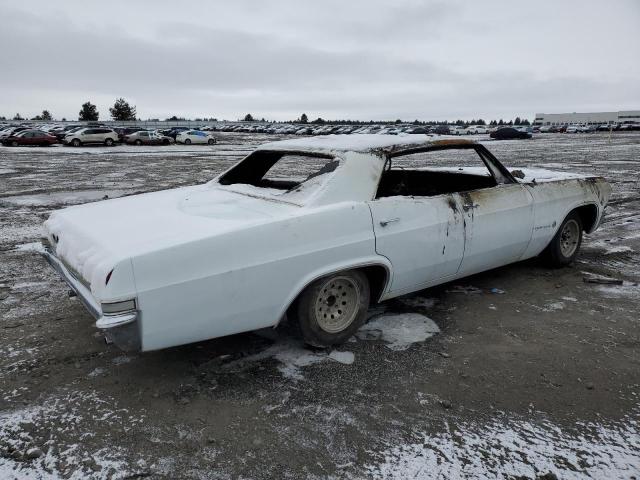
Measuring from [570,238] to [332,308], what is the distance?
3128mm

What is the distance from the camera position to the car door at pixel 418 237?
3.48 m

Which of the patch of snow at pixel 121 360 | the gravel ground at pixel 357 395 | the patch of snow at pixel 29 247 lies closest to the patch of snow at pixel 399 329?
the gravel ground at pixel 357 395

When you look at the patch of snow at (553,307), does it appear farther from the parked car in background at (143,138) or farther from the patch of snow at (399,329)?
the parked car in background at (143,138)

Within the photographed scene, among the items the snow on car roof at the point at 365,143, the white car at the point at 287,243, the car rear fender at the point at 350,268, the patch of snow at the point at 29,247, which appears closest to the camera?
the white car at the point at 287,243

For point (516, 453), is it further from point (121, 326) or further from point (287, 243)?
point (121, 326)

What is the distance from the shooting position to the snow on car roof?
375cm

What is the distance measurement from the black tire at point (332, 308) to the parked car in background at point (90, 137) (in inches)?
1356

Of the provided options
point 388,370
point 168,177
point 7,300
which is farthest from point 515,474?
point 168,177

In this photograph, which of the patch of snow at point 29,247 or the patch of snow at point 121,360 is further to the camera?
the patch of snow at point 29,247

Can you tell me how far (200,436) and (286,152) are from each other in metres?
2.46

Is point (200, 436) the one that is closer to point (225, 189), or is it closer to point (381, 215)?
point (381, 215)

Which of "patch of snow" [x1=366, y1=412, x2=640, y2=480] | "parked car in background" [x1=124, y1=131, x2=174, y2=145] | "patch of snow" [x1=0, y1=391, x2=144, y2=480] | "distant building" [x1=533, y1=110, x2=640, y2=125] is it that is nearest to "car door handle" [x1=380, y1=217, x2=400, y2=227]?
"patch of snow" [x1=366, y1=412, x2=640, y2=480]

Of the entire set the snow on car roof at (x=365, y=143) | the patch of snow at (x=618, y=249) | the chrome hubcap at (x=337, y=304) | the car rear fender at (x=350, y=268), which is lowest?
the patch of snow at (x=618, y=249)

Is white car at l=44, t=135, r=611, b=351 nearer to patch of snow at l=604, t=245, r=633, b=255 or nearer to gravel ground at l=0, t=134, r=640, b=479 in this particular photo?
gravel ground at l=0, t=134, r=640, b=479
